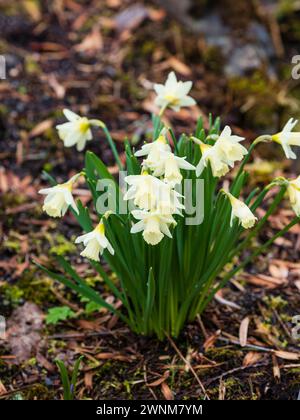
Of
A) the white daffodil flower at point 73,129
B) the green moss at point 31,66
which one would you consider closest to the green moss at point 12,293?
the white daffodil flower at point 73,129

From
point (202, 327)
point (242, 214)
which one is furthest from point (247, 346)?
point (242, 214)

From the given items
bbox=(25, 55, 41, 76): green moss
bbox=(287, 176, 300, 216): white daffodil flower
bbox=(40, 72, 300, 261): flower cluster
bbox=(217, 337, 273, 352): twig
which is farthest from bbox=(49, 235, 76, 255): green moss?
bbox=(25, 55, 41, 76): green moss

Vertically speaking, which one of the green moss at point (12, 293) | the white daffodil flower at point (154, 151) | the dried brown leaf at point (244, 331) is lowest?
the dried brown leaf at point (244, 331)

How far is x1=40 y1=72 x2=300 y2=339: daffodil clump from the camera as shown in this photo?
1.85m

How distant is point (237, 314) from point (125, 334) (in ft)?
1.76

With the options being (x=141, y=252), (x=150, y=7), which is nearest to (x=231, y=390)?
(x=141, y=252)

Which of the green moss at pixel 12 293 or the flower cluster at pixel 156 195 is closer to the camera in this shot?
the flower cluster at pixel 156 195

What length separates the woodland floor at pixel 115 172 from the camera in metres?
2.30

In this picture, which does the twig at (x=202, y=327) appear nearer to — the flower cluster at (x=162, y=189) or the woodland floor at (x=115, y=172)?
the woodland floor at (x=115, y=172)

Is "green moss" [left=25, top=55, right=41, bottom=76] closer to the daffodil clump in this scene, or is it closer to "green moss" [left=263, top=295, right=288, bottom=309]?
the daffodil clump

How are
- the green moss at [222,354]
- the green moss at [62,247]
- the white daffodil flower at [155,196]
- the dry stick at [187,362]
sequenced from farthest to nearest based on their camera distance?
the green moss at [62,247]
the green moss at [222,354]
the dry stick at [187,362]
the white daffodil flower at [155,196]

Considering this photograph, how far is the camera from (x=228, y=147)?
190 centimetres

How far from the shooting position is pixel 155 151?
6.15 ft

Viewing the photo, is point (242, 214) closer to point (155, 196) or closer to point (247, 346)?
point (155, 196)
